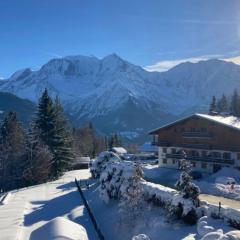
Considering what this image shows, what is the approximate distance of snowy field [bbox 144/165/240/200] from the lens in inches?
1775

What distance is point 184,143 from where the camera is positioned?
6856cm

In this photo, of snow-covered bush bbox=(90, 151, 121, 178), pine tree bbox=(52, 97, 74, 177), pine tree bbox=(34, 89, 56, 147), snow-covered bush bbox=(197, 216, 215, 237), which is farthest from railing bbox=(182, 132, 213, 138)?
snow-covered bush bbox=(197, 216, 215, 237)

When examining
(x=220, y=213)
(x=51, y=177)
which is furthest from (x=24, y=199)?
(x=220, y=213)

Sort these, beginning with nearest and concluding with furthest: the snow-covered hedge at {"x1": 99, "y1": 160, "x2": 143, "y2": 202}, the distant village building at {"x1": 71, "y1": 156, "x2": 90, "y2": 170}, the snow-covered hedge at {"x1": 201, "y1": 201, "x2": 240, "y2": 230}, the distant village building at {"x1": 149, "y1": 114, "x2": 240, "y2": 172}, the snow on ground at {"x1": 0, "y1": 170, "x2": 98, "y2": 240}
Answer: the snow-covered hedge at {"x1": 201, "y1": 201, "x2": 240, "y2": 230}
the snow on ground at {"x1": 0, "y1": 170, "x2": 98, "y2": 240}
the snow-covered hedge at {"x1": 99, "y1": 160, "x2": 143, "y2": 202}
the distant village building at {"x1": 149, "y1": 114, "x2": 240, "y2": 172}
the distant village building at {"x1": 71, "y1": 156, "x2": 90, "y2": 170}

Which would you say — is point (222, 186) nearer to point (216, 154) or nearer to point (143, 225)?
point (216, 154)

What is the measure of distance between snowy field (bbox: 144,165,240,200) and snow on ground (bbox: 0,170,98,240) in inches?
468

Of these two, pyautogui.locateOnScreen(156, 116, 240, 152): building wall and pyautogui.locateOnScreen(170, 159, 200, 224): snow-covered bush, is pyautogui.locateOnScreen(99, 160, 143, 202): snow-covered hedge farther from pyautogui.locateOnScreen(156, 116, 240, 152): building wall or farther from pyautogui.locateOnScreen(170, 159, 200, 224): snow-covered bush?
pyautogui.locateOnScreen(156, 116, 240, 152): building wall

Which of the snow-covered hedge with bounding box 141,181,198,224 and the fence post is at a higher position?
the snow-covered hedge with bounding box 141,181,198,224

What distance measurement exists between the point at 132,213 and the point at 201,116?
33.1 meters

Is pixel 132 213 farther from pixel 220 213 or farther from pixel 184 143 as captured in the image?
pixel 184 143

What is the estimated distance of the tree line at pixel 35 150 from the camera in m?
68.3

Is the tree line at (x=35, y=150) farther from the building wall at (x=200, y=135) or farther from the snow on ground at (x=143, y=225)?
the snow on ground at (x=143, y=225)

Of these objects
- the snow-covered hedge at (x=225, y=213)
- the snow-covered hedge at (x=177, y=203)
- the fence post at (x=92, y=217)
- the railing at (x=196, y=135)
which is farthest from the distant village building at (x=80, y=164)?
the snow-covered hedge at (x=225, y=213)

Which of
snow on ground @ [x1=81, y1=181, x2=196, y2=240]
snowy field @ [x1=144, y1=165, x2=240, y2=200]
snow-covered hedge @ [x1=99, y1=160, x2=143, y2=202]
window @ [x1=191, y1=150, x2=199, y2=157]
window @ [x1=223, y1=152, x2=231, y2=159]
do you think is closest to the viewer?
snow on ground @ [x1=81, y1=181, x2=196, y2=240]
